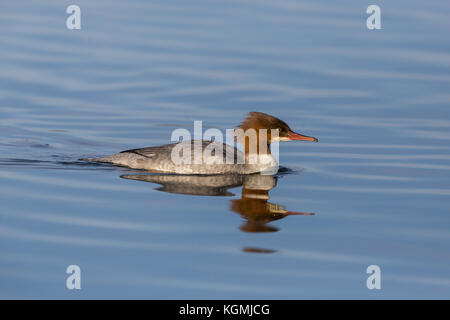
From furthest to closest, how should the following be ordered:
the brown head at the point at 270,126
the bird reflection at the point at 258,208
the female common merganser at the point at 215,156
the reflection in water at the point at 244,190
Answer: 1. the brown head at the point at 270,126
2. the female common merganser at the point at 215,156
3. the reflection in water at the point at 244,190
4. the bird reflection at the point at 258,208

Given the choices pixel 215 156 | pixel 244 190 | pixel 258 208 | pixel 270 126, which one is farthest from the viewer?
pixel 270 126

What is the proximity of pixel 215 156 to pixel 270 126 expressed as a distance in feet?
3.37

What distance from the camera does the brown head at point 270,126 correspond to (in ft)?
40.7

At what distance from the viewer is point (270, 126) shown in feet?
41.2

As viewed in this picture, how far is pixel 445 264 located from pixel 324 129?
672 centimetres

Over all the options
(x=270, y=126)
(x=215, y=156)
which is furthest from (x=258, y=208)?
(x=270, y=126)

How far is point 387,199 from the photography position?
34.1 ft

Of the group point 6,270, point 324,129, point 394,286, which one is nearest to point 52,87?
point 324,129

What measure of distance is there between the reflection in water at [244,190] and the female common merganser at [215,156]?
17 cm

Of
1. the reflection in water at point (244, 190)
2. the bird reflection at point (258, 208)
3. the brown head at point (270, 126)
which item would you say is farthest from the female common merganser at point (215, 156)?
the bird reflection at point (258, 208)

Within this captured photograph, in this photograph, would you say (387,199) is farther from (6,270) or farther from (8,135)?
(8,135)

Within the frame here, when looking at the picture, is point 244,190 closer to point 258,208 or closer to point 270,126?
point 258,208

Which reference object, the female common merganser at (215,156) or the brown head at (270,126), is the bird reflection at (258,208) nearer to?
the female common merganser at (215,156)

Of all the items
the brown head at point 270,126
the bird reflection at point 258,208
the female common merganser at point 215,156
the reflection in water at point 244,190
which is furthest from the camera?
the brown head at point 270,126
